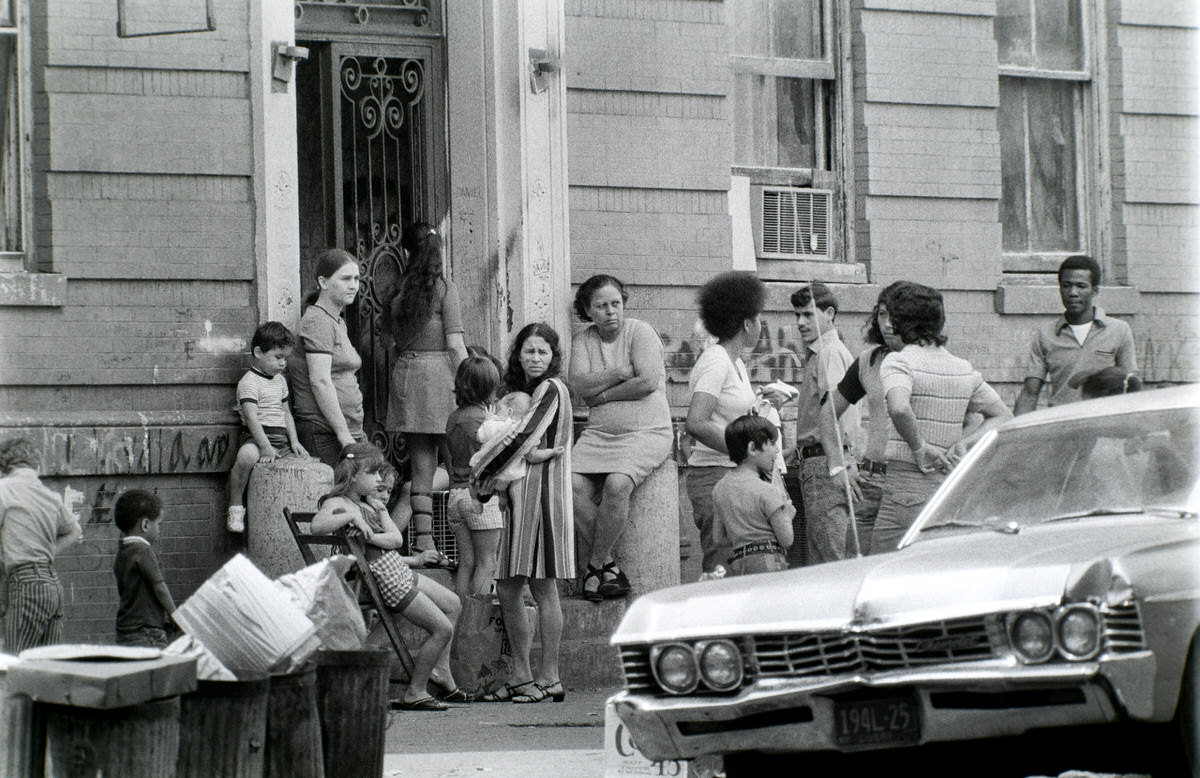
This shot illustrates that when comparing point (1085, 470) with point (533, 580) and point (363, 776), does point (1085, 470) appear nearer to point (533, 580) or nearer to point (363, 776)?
point (363, 776)

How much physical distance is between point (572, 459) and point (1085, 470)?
4.58 metres

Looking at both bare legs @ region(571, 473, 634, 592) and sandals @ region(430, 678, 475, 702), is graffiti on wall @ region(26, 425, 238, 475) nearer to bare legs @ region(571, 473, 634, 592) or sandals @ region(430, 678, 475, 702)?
sandals @ region(430, 678, 475, 702)

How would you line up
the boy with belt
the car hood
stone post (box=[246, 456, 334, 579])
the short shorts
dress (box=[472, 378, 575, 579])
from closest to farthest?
the car hood, dress (box=[472, 378, 575, 579]), the boy with belt, stone post (box=[246, 456, 334, 579]), the short shorts

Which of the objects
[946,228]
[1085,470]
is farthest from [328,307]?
[1085,470]

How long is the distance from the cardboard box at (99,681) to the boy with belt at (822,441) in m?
4.60

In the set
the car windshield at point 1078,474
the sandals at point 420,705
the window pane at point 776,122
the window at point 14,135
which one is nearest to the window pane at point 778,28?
the window pane at point 776,122

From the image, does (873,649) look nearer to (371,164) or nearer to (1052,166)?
(371,164)

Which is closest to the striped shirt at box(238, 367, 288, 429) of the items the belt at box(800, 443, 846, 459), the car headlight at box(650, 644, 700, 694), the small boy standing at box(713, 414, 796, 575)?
the small boy standing at box(713, 414, 796, 575)

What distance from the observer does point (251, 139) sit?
10312 mm

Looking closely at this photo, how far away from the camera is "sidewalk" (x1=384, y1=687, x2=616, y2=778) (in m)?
7.52

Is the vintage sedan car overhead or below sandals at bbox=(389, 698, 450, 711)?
overhead

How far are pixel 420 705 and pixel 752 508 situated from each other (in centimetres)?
195

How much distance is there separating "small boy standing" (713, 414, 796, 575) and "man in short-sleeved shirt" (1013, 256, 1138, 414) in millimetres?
1903

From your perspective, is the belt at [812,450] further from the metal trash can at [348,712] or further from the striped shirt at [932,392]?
the metal trash can at [348,712]
